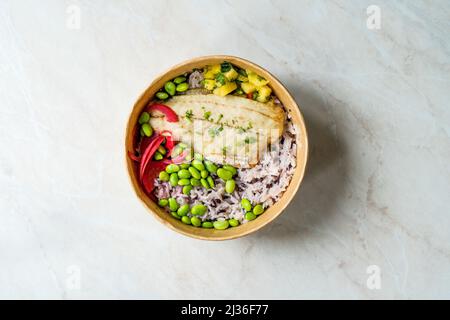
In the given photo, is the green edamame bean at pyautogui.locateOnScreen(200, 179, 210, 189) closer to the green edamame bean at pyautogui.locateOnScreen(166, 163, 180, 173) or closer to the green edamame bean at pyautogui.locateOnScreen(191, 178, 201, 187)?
→ the green edamame bean at pyautogui.locateOnScreen(191, 178, 201, 187)

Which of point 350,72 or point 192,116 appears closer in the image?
point 192,116

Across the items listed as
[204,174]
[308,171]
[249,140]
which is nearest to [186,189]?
[204,174]

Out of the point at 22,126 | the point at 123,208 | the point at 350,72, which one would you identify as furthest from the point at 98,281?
the point at 350,72

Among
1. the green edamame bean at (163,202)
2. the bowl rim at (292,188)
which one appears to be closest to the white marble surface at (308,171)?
the green edamame bean at (163,202)

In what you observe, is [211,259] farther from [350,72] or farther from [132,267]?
[350,72]

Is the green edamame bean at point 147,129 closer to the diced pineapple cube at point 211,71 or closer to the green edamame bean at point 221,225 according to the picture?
the diced pineapple cube at point 211,71

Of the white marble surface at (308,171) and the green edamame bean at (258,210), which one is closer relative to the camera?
the green edamame bean at (258,210)
